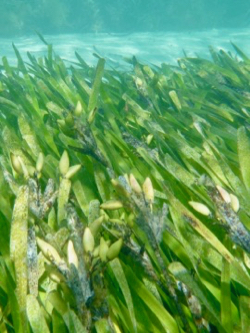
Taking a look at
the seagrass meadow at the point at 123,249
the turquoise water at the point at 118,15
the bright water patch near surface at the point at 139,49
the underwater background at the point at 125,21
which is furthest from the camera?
the turquoise water at the point at 118,15

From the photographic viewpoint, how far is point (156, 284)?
1286mm

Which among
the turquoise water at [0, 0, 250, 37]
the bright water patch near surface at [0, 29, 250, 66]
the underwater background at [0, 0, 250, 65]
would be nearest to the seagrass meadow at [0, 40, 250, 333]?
the bright water patch near surface at [0, 29, 250, 66]

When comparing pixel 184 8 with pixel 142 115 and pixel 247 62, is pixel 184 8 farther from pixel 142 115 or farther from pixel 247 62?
pixel 142 115

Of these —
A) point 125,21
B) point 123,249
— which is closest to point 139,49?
point 125,21

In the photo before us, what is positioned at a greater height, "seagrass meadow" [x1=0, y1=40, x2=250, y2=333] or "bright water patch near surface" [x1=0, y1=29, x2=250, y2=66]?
"bright water patch near surface" [x1=0, y1=29, x2=250, y2=66]

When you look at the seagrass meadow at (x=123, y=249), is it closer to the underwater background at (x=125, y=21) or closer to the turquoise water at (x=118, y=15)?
the underwater background at (x=125, y=21)

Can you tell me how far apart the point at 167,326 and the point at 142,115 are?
6.34 ft

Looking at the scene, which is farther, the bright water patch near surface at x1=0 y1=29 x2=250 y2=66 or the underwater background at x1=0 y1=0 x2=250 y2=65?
the underwater background at x1=0 y1=0 x2=250 y2=65

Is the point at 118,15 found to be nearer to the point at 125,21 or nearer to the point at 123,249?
the point at 125,21

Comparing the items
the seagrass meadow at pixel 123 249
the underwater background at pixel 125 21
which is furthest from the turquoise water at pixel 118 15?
the seagrass meadow at pixel 123 249

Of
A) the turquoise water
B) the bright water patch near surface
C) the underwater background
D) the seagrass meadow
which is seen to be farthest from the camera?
the turquoise water

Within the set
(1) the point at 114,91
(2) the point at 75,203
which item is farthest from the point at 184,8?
(2) the point at 75,203

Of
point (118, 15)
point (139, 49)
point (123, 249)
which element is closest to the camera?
point (123, 249)

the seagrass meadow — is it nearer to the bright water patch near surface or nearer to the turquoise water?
the bright water patch near surface
